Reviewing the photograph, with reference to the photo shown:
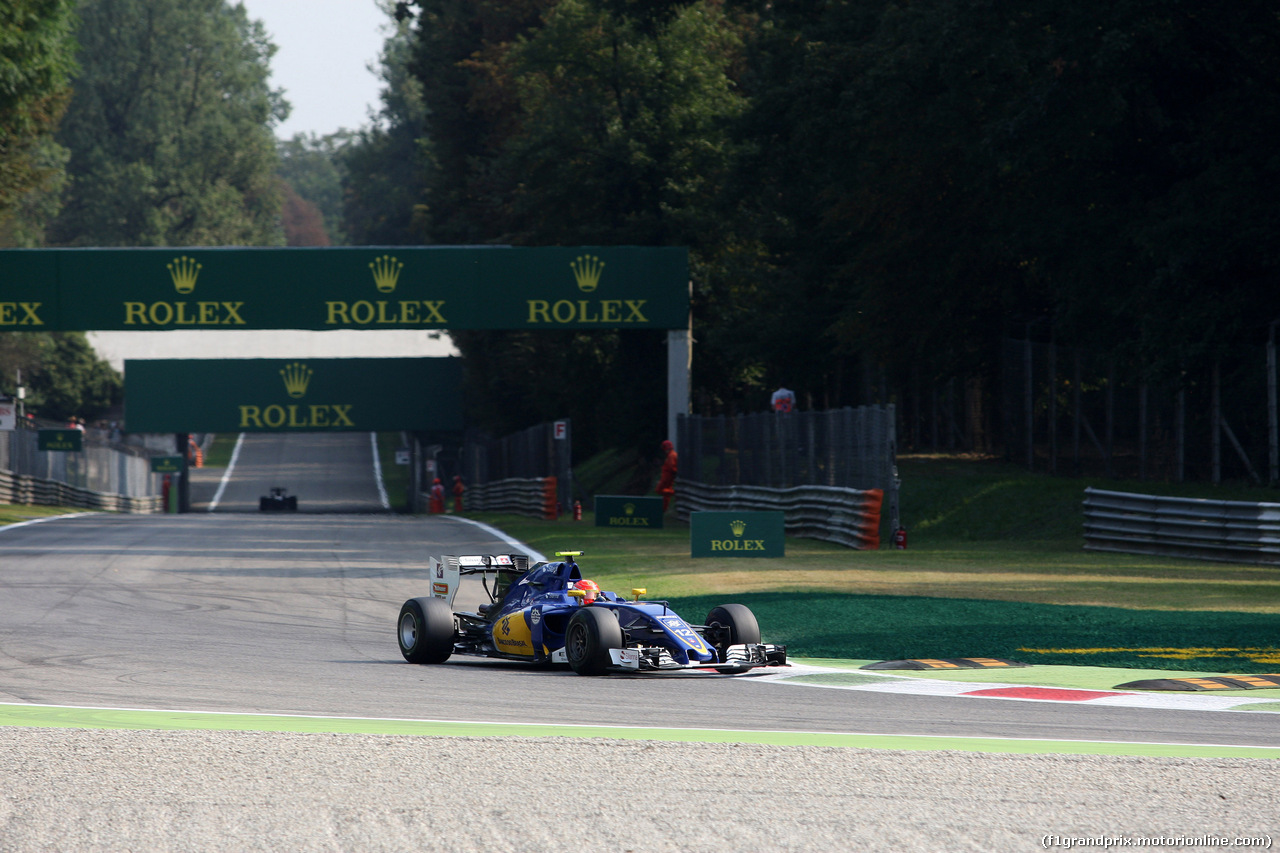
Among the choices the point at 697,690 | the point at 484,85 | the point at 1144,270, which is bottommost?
the point at 697,690

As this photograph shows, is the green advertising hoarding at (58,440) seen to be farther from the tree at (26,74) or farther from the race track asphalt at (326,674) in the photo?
the race track asphalt at (326,674)

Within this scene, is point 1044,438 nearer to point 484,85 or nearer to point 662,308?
point 662,308

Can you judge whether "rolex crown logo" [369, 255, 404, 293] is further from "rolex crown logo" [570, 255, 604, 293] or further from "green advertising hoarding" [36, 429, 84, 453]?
"green advertising hoarding" [36, 429, 84, 453]

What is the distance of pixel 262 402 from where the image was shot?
58.0 m

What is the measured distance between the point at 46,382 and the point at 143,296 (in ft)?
199

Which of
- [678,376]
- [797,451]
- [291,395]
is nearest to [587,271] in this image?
[678,376]

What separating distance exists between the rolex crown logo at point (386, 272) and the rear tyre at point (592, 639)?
82.3ft

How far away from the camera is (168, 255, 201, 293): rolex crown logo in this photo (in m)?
34.1

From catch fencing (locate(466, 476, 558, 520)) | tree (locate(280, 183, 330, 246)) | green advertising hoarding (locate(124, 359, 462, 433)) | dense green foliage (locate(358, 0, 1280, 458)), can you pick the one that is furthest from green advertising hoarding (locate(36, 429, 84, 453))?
tree (locate(280, 183, 330, 246))

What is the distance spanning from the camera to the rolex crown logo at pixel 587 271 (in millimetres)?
34125

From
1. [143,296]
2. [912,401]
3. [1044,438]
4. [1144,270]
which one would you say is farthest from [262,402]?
[1144,270]

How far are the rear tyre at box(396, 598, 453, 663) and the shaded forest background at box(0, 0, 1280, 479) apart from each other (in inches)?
580

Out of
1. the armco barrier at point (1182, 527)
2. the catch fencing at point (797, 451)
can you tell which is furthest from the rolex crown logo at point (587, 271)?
the armco barrier at point (1182, 527)

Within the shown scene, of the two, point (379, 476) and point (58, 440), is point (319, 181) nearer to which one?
point (379, 476)
